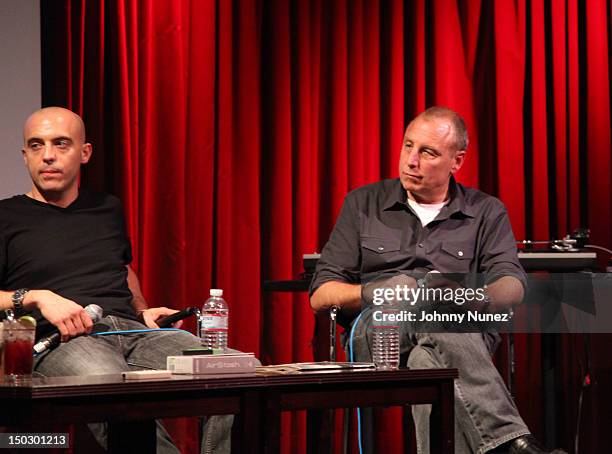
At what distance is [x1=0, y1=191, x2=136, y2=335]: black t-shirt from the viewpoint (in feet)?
9.26

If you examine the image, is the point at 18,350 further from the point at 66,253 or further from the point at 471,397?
the point at 471,397

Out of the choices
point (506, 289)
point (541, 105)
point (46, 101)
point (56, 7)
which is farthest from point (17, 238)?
point (541, 105)

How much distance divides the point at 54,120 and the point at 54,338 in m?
0.77

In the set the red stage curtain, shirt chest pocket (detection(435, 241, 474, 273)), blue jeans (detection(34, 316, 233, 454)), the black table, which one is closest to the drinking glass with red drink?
the black table

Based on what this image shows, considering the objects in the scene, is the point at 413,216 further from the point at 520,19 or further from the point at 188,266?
the point at 520,19

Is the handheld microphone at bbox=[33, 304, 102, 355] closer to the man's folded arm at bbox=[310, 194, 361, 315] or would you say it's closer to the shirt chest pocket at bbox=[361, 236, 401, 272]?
the man's folded arm at bbox=[310, 194, 361, 315]

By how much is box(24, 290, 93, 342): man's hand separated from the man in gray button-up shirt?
2.58ft

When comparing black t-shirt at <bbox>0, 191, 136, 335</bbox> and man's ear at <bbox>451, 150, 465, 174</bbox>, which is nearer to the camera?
black t-shirt at <bbox>0, 191, 136, 335</bbox>

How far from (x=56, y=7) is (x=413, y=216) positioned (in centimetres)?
164

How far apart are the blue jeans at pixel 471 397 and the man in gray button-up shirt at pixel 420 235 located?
10 cm

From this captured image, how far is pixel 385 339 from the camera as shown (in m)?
2.63

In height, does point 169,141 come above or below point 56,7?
below

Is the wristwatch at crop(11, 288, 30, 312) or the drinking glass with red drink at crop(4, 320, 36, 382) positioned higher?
the wristwatch at crop(11, 288, 30, 312)

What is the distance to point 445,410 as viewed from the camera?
91.3 inches
